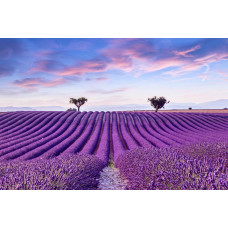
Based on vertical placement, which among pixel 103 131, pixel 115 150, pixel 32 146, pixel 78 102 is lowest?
pixel 115 150

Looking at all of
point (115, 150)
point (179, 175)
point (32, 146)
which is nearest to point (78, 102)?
point (115, 150)

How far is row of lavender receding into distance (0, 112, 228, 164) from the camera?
7.91m

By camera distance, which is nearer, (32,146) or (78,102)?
(78,102)

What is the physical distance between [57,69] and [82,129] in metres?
6.65

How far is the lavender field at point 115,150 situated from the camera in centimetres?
297

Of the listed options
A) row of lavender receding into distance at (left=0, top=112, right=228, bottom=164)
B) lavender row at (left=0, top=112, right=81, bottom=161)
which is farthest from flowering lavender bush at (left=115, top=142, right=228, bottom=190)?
lavender row at (left=0, top=112, right=81, bottom=161)

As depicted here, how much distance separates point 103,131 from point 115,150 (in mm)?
3265

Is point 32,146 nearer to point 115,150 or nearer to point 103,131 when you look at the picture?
point 115,150

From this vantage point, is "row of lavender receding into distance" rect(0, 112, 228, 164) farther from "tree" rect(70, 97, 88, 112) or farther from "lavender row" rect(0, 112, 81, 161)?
"tree" rect(70, 97, 88, 112)

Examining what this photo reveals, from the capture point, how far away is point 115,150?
7.66 metres

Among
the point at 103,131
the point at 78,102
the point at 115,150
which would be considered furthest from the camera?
the point at 103,131

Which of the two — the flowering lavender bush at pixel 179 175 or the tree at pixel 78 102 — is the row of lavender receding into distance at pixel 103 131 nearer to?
the tree at pixel 78 102
